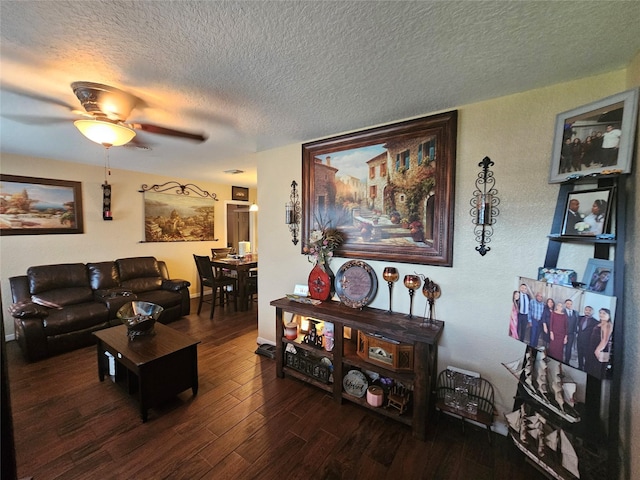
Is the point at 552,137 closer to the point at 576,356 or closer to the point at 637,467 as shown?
the point at 576,356

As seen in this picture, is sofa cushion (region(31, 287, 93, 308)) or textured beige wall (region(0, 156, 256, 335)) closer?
sofa cushion (region(31, 287, 93, 308))

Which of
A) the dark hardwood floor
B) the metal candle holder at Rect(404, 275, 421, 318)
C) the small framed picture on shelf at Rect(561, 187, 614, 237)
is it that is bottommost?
the dark hardwood floor

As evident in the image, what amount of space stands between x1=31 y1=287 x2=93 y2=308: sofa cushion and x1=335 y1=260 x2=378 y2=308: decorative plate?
348 cm

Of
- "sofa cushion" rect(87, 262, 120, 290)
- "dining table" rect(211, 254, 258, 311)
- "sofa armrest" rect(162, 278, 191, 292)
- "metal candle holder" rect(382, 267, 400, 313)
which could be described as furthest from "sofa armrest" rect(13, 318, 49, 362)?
"metal candle holder" rect(382, 267, 400, 313)

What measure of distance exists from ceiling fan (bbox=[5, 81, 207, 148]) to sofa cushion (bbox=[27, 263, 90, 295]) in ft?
8.77

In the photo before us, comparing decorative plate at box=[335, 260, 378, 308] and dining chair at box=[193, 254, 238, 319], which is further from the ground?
decorative plate at box=[335, 260, 378, 308]

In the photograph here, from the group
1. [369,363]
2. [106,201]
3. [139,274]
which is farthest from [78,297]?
[369,363]

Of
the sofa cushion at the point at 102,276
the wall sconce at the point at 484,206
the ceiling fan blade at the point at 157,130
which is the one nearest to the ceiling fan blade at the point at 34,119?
the ceiling fan blade at the point at 157,130

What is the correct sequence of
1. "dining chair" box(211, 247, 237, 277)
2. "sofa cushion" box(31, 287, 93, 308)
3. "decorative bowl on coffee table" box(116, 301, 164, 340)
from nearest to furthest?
"decorative bowl on coffee table" box(116, 301, 164, 340), "sofa cushion" box(31, 287, 93, 308), "dining chair" box(211, 247, 237, 277)

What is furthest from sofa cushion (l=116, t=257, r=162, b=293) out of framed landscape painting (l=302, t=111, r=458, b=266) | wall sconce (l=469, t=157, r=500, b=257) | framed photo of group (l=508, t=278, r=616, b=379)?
framed photo of group (l=508, t=278, r=616, b=379)

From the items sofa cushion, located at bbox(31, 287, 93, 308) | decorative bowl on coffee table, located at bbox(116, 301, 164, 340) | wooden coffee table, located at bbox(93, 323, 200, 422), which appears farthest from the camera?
sofa cushion, located at bbox(31, 287, 93, 308)

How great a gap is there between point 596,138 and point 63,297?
5324mm

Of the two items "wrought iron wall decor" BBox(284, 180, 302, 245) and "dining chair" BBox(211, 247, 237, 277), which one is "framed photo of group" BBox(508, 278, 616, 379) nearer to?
"wrought iron wall decor" BBox(284, 180, 302, 245)

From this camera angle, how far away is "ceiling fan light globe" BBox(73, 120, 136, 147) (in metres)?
1.72
